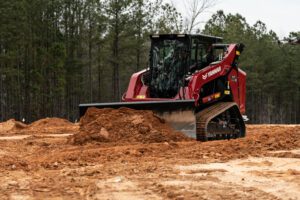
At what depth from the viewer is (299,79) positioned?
69750 millimetres

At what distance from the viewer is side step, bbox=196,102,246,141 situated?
1430cm

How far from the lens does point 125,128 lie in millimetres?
13078

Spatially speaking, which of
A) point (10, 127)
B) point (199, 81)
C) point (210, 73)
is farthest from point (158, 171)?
point (10, 127)

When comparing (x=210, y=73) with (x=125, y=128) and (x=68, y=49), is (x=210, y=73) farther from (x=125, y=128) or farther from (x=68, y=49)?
(x=68, y=49)

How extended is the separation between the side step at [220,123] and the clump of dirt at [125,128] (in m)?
0.91

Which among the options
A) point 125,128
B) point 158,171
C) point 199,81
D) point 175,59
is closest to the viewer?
point 158,171

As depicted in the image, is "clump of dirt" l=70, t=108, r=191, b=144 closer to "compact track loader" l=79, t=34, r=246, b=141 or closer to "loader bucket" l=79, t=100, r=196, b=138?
"loader bucket" l=79, t=100, r=196, b=138

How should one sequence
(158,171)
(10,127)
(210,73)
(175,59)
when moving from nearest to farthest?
(158,171) → (210,73) → (175,59) → (10,127)

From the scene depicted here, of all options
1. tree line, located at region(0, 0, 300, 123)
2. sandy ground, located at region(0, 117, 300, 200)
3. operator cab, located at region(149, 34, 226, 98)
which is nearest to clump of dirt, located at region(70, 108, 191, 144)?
sandy ground, located at region(0, 117, 300, 200)

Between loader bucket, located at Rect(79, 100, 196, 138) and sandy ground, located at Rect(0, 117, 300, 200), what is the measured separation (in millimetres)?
777

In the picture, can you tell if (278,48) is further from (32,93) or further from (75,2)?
(32,93)

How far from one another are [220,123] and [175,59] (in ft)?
7.58

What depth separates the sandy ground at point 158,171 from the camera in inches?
267

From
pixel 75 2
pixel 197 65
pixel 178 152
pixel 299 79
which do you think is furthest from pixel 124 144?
pixel 299 79
